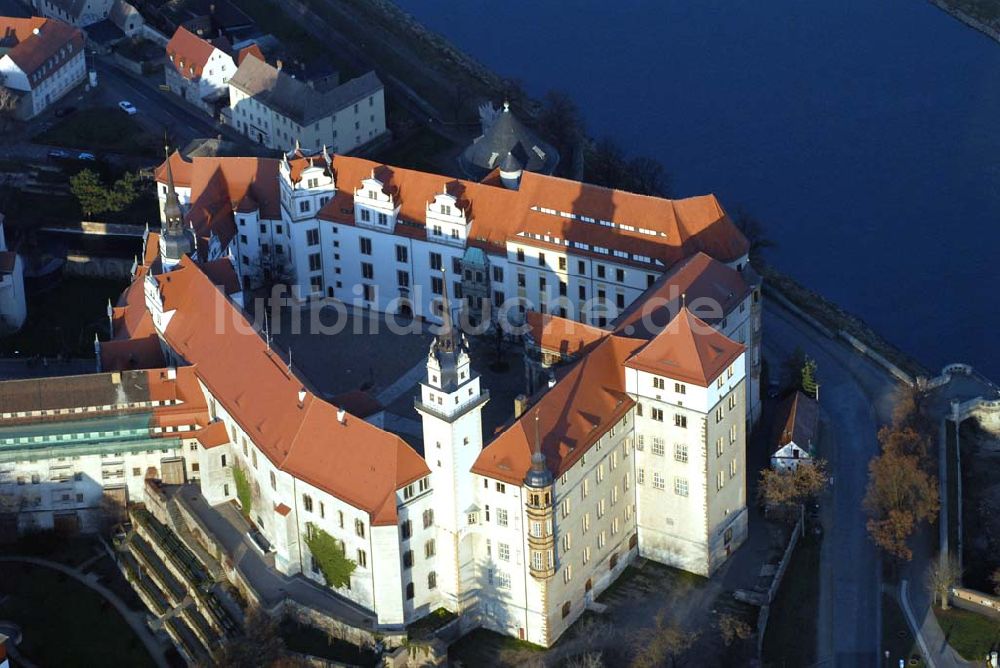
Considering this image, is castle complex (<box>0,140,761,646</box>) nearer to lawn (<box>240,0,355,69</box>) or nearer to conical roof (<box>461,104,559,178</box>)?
conical roof (<box>461,104,559,178</box>)

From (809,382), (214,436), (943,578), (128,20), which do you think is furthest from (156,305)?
(128,20)

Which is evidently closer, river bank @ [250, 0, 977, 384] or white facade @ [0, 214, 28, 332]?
white facade @ [0, 214, 28, 332]

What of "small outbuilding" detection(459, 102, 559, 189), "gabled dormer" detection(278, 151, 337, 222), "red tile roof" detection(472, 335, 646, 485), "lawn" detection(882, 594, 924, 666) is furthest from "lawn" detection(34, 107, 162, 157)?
"lawn" detection(882, 594, 924, 666)

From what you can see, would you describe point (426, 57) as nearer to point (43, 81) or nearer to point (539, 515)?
point (43, 81)

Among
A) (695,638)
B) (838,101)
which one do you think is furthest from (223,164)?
(838,101)

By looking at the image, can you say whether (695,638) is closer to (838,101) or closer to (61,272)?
(61,272)

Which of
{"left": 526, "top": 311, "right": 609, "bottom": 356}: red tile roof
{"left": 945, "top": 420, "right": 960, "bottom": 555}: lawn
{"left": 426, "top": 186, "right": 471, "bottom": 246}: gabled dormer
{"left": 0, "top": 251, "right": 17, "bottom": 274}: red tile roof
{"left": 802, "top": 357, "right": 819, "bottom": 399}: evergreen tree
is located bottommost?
{"left": 945, "top": 420, "right": 960, "bottom": 555}: lawn
